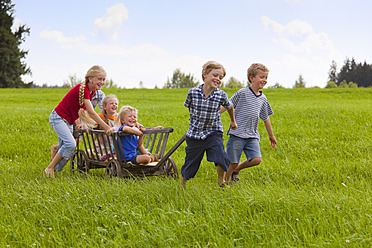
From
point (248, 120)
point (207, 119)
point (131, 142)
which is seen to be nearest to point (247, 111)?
point (248, 120)

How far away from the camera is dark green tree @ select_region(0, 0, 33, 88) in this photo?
50469mm

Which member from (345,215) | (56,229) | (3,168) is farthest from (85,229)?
(3,168)

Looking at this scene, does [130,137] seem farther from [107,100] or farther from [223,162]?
[223,162]

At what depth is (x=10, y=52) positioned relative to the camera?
1994 inches

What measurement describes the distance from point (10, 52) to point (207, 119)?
52522 mm

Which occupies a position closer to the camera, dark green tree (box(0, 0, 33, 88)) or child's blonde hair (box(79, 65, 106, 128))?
child's blonde hair (box(79, 65, 106, 128))

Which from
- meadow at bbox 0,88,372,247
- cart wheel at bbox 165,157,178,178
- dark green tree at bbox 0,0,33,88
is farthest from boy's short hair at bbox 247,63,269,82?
dark green tree at bbox 0,0,33,88

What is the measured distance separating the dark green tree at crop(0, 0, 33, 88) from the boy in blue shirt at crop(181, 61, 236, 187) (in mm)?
51399

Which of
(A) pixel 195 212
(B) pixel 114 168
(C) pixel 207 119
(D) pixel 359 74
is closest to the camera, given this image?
(A) pixel 195 212

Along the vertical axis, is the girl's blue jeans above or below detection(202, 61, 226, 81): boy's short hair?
below

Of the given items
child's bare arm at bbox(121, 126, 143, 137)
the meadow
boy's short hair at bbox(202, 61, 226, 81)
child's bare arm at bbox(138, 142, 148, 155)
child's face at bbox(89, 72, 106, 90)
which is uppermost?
boy's short hair at bbox(202, 61, 226, 81)

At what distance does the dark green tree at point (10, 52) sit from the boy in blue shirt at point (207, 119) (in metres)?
51.4

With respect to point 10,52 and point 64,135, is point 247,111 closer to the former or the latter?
point 64,135

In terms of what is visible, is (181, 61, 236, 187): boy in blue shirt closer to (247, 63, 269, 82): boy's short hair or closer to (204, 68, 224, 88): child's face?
(204, 68, 224, 88): child's face
